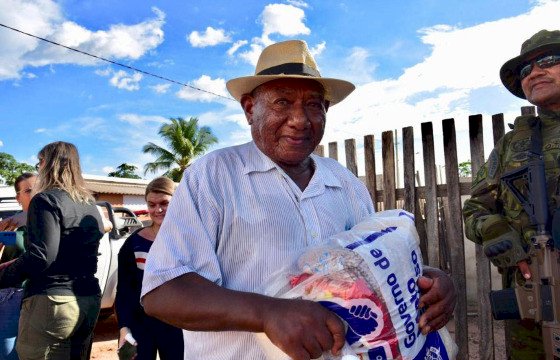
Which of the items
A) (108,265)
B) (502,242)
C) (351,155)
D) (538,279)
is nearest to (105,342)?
(108,265)

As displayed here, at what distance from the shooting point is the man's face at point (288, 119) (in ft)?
5.68

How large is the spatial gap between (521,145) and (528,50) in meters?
0.64

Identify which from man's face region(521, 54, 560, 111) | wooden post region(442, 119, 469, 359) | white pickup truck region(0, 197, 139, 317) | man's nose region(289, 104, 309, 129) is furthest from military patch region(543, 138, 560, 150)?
white pickup truck region(0, 197, 139, 317)

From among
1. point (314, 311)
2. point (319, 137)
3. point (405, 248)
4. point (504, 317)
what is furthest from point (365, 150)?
point (314, 311)

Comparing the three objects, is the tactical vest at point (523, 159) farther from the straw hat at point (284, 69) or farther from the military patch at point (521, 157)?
the straw hat at point (284, 69)

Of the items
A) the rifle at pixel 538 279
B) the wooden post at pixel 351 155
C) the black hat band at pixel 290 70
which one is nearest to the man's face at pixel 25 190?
the wooden post at pixel 351 155

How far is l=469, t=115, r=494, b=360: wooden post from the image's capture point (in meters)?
4.29

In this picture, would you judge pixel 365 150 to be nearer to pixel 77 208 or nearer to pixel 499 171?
pixel 499 171

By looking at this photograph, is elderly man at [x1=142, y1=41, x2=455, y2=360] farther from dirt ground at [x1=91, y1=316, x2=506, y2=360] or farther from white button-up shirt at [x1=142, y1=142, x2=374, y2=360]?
dirt ground at [x1=91, y1=316, x2=506, y2=360]

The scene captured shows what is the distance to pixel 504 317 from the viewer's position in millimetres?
2711

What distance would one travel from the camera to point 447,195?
4.54m

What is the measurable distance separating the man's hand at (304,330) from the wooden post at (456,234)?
3.51 m

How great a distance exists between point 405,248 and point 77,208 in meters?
2.71

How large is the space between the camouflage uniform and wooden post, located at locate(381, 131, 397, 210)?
5.45ft
